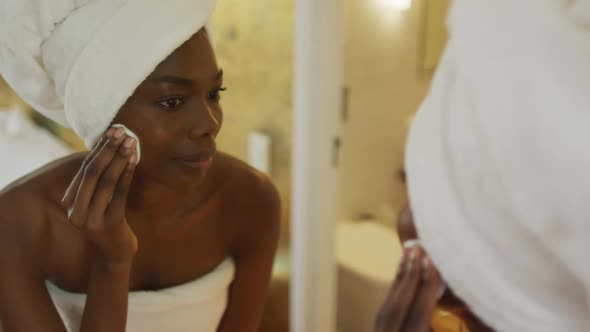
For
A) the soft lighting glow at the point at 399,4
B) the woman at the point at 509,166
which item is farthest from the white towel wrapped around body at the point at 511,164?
the soft lighting glow at the point at 399,4

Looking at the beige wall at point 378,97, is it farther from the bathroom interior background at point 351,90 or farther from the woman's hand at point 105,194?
the woman's hand at point 105,194

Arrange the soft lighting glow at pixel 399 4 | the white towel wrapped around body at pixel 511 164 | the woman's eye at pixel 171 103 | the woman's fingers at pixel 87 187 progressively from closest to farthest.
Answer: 1. the white towel wrapped around body at pixel 511 164
2. the woman's fingers at pixel 87 187
3. the woman's eye at pixel 171 103
4. the soft lighting glow at pixel 399 4

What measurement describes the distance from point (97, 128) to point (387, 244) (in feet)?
5.22

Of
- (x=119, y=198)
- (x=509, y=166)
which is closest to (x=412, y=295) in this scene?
(x=509, y=166)

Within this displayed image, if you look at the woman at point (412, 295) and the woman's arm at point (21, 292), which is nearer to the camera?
the woman at point (412, 295)

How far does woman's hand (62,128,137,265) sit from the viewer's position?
63 cm

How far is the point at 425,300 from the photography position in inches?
18.9

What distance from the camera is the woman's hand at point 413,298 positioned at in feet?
1.57

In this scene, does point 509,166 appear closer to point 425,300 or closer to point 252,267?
point 425,300

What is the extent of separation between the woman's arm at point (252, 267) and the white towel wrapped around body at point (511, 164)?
488mm

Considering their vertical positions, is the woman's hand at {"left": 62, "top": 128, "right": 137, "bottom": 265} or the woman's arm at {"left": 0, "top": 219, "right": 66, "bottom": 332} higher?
the woman's hand at {"left": 62, "top": 128, "right": 137, "bottom": 265}

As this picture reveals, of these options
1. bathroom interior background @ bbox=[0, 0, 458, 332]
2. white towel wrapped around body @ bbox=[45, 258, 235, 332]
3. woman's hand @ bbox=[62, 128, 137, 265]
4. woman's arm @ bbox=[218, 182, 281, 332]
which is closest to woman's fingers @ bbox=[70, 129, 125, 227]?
woman's hand @ bbox=[62, 128, 137, 265]

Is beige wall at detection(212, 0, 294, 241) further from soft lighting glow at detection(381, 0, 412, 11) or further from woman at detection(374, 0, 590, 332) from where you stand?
woman at detection(374, 0, 590, 332)

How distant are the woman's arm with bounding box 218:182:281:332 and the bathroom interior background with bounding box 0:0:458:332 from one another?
2.02 ft
